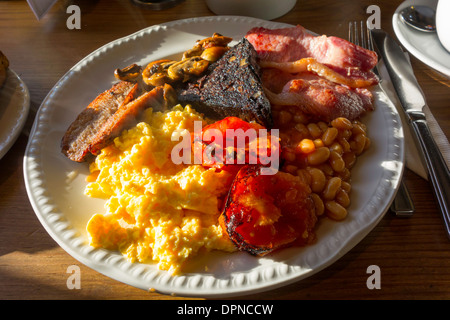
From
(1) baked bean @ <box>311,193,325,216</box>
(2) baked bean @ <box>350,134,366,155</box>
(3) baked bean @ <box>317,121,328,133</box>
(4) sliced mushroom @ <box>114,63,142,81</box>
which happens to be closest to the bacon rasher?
(3) baked bean @ <box>317,121,328,133</box>

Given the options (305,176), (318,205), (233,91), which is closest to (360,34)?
(233,91)

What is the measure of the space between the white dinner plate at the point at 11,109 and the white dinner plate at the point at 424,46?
2029 mm

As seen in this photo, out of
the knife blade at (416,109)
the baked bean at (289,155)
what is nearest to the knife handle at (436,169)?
the knife blade at (416,109)

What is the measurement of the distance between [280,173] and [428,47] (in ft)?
4.11

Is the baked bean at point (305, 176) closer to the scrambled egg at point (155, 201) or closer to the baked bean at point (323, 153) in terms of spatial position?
the baked bean at point (323, 153)

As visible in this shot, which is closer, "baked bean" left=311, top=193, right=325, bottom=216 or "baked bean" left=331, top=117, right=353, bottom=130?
"baked bean" left=311, top=193, right=325, bottom=216

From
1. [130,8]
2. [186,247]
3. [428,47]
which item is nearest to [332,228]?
[186,247]

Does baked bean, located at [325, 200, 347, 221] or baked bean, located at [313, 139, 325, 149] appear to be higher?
baked bean, located at [313, 139, 325, 149]

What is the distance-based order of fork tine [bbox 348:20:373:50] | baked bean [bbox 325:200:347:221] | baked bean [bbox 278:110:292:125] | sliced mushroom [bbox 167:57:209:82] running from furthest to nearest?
fork tine [bbox 348:20:373:50] → sliced mushroom [bbox 167:57:209:82] → baked bean [bbox 278:110:292:125] → baked bean [bbox 325:200:347:221]

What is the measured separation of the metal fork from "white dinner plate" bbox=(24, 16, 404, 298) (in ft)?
0.36

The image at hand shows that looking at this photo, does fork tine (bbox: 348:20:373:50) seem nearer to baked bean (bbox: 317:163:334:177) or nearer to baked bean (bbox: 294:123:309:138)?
baked bean (bbox: 294:123:309:138)

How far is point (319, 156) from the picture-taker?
148 centimetres

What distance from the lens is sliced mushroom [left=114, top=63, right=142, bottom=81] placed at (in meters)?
1.90

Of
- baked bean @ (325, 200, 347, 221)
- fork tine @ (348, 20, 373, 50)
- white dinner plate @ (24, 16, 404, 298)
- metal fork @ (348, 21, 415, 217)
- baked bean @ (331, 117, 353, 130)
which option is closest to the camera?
white dinner plate @ (24, 16, 404, 298)
